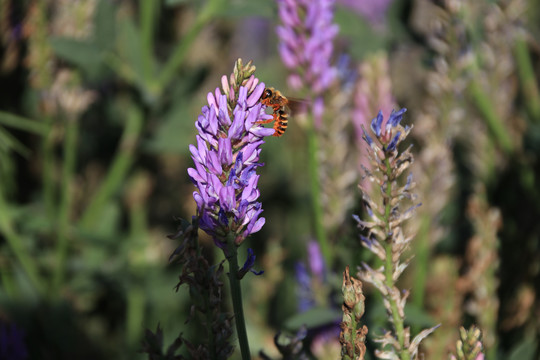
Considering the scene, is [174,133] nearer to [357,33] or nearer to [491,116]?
[357,33]

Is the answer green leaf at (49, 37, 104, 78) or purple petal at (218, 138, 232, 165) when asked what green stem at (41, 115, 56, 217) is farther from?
purple petal at (218, 138, 232, 165)

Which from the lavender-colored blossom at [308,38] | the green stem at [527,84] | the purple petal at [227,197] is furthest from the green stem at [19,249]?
the green stem at [527,84]

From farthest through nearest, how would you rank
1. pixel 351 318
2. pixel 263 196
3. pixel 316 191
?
pixel 263 196 < pixel 316 191 < pixel 351 318

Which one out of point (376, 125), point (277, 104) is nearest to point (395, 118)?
point (376, 125)

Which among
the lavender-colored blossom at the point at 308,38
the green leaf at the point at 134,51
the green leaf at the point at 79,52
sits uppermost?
the green leaf at the point at 134,51

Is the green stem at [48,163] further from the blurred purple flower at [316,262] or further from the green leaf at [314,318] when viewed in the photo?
the green leaf at [314,318]

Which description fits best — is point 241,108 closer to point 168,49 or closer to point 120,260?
point 120,260
